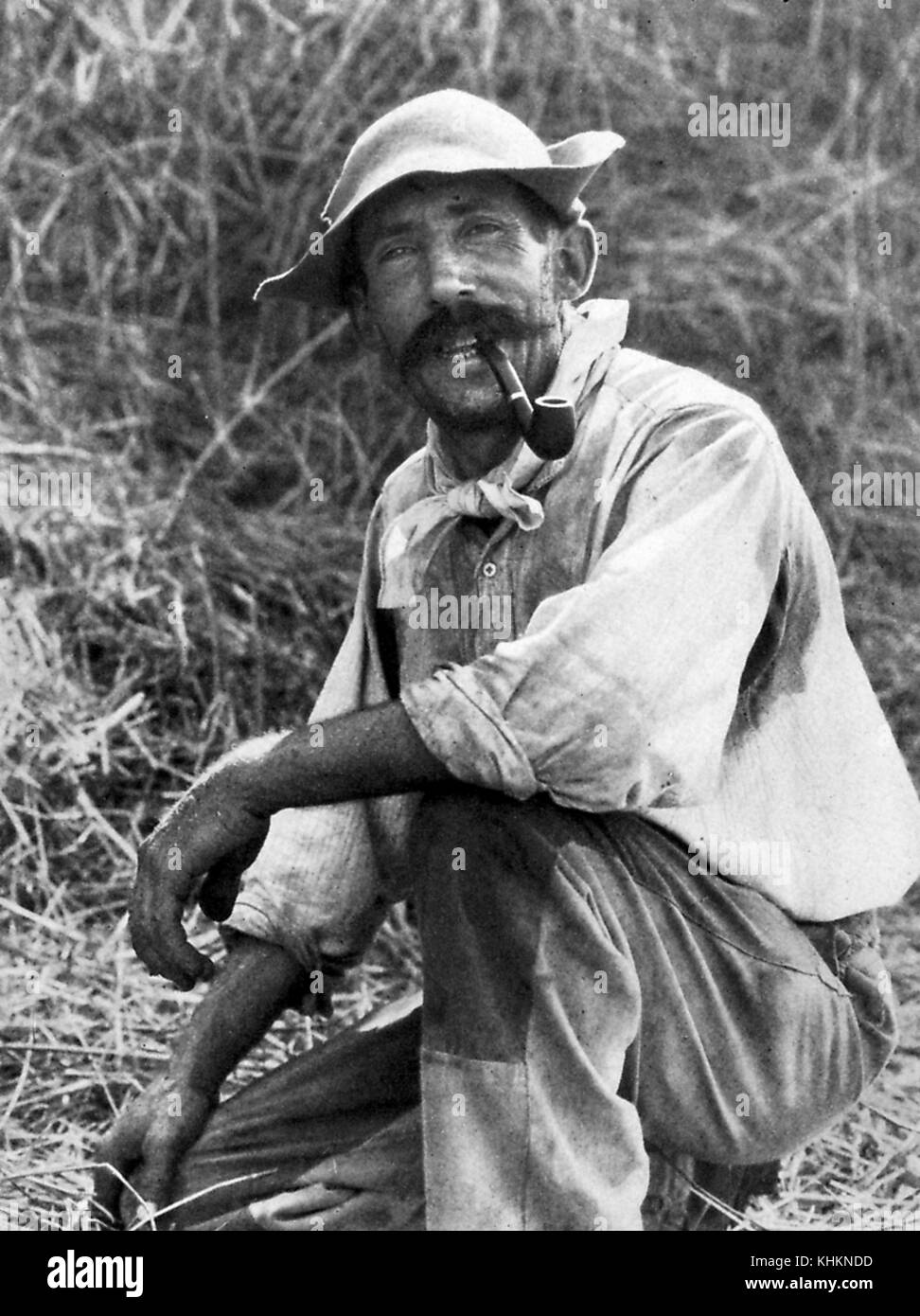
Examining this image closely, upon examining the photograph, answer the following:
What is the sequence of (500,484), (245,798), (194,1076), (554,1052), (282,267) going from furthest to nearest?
1. (282,267)
2. (194,1076)
3. (500,484)
4. (245,798)
5. (554,1052)

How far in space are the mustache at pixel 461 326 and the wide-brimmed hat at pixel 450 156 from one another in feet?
0.41

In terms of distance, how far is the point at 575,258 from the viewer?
2.55 metres

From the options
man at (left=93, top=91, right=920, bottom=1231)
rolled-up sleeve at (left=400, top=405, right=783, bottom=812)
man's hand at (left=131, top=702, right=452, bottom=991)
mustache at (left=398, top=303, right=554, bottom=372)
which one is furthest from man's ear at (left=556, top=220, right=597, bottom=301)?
man's hand at (left=131, top=702, right=452, bottom=991)

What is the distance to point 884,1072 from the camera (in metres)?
3.25

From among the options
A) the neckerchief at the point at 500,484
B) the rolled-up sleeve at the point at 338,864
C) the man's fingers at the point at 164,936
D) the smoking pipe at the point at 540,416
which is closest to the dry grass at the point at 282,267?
the rolled-up sleeve at the point at 338,864

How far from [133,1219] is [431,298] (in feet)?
2.99

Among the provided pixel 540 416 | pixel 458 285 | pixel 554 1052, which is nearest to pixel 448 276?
pixel 458 285

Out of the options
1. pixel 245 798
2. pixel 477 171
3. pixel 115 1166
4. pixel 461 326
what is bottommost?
pixel 115 1166

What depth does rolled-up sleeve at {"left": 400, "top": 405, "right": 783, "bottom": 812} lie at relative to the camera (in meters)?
2.24

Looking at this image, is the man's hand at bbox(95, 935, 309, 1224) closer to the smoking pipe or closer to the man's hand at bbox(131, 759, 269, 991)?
the man's hand at bbox(131, 759, 269, 991)

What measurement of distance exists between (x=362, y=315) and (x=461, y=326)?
20 centimetres

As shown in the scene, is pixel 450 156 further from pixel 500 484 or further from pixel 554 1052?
pixel 554 1052

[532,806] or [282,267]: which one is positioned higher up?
[282,267]

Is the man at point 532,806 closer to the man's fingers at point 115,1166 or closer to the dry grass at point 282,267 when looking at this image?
the man's fingers at point 115,1166
